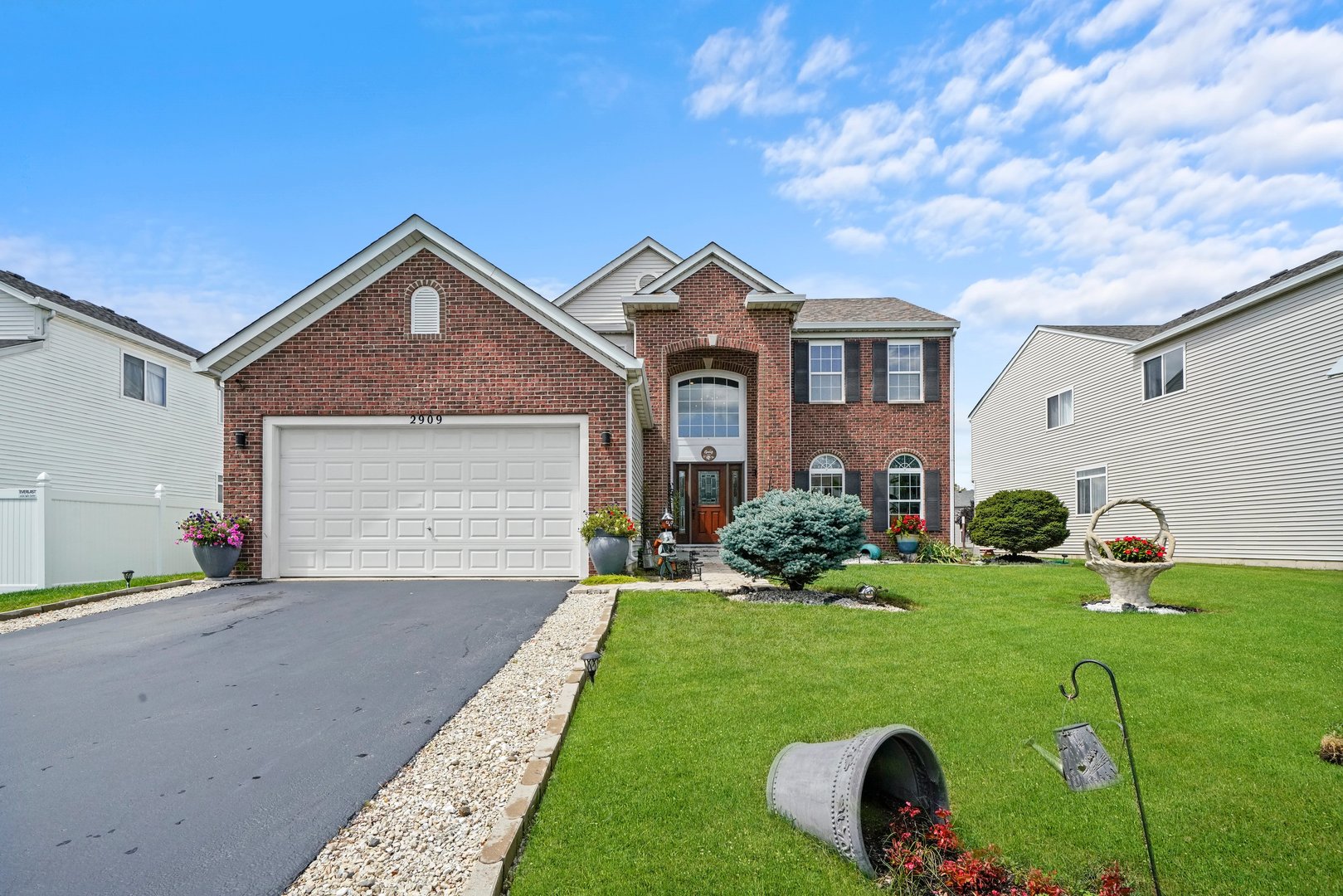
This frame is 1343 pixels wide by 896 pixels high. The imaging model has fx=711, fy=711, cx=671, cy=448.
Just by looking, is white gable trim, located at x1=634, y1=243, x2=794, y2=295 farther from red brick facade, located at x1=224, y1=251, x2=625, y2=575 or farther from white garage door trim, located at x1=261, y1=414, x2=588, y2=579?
white garage door trim, located at x1=261, y1=414, x2=588, y2=579

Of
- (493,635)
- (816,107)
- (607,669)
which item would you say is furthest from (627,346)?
(607,669)

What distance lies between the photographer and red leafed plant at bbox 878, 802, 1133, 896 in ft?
8.86

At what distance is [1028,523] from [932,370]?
16.0 ft

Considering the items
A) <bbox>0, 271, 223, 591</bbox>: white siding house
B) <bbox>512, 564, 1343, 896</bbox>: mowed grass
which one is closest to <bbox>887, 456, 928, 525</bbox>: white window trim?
<bbox>512, 564, 1343, 896</bbox>: mowed grass

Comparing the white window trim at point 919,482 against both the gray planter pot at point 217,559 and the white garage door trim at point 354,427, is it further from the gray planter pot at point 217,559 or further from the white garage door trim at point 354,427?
the gray planter pot at point 217,559

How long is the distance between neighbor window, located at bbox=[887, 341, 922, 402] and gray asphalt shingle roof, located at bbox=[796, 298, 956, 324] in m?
0.78

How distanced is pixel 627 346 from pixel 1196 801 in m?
17.3

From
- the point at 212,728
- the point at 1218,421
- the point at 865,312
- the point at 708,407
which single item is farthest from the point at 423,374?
the point at 1218,421

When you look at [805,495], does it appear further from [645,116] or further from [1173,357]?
[1173,357]

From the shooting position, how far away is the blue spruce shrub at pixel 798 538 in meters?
10.1

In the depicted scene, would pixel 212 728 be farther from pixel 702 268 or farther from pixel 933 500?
pixel 933 500

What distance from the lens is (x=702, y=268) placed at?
18.0 m

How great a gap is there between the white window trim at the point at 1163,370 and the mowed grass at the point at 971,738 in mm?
10474

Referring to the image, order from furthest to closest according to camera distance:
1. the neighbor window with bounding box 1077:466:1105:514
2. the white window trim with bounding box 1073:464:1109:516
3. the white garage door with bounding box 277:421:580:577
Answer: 1. the neighbor window with bounding box 1077:466:1105:514
2. the white window trim with bounding box 1073:464:1109:516
3. the white garage door with bounding box 277:421:580:577
